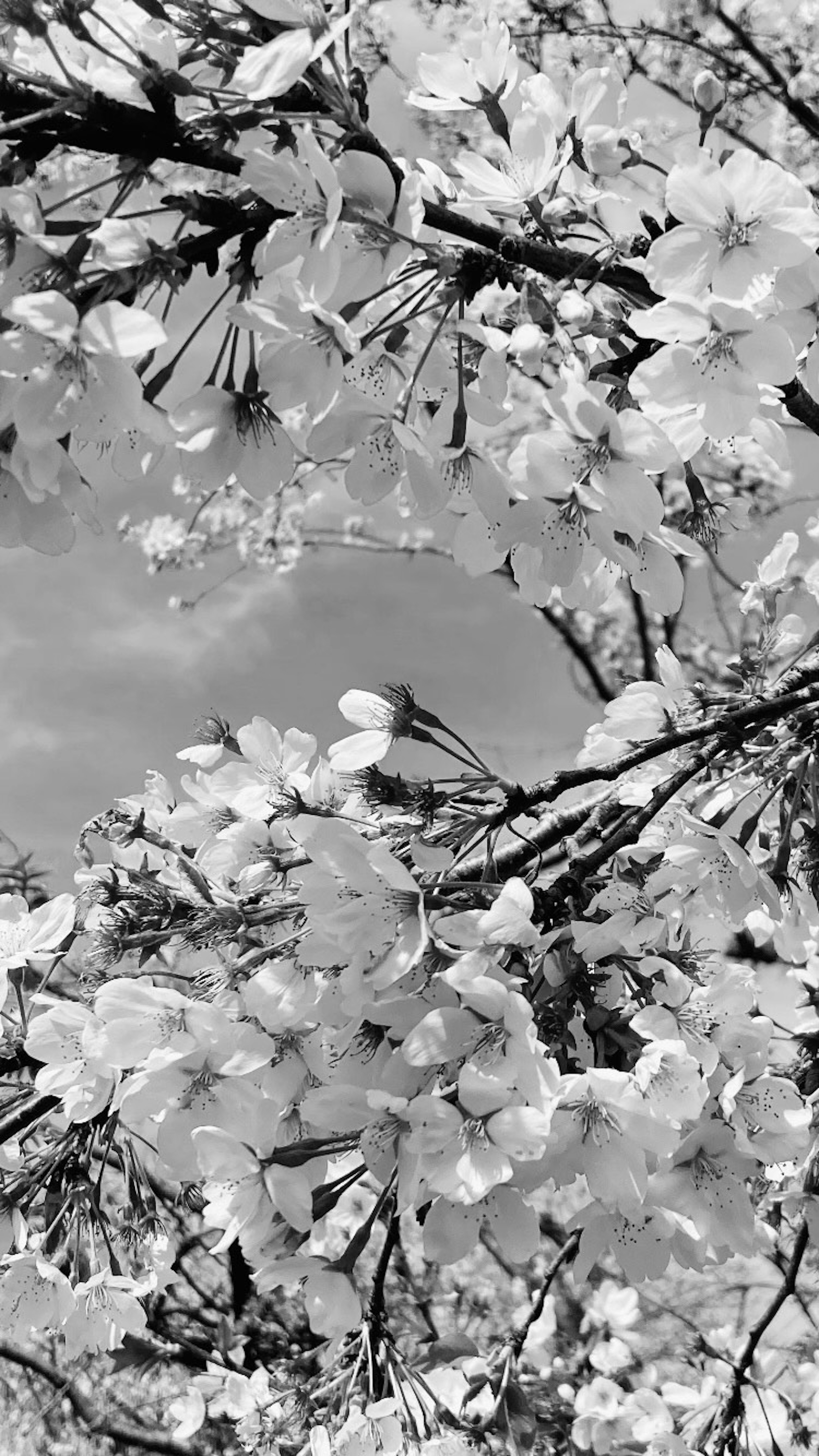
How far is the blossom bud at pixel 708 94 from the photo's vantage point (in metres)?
1.84

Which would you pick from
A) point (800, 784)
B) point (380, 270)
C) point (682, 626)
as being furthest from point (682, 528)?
point (682, 626)

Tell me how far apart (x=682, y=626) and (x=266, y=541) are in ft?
10.8

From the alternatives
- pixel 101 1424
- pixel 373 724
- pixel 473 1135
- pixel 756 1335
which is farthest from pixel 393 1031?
pixel 101 1424

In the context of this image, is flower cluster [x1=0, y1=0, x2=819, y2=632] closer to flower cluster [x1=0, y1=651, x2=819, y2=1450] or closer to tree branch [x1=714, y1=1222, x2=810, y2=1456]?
flower cluster [x1=0, y1=651, x2=819, y2=1450]

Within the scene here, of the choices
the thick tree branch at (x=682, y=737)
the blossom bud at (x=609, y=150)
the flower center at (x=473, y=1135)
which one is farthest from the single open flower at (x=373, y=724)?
the blossom bud at (x=609, y=150)

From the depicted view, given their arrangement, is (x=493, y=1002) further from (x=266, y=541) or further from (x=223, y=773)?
(x=266, y=541)

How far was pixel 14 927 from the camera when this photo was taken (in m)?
2.45

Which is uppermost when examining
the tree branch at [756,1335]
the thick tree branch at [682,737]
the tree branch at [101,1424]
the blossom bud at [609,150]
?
the blossom bud at [609,150]

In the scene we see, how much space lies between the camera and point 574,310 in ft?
4.55

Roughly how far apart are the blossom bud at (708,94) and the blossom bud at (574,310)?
69cm

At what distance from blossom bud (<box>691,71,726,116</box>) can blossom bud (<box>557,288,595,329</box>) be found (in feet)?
2.27

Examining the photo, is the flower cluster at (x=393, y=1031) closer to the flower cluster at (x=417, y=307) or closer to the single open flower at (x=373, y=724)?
the single open flower at (x=373, y=724)

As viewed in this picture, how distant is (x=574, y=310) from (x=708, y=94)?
29.7 inches

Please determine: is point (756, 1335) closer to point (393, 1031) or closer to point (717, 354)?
point (393, 1031)
